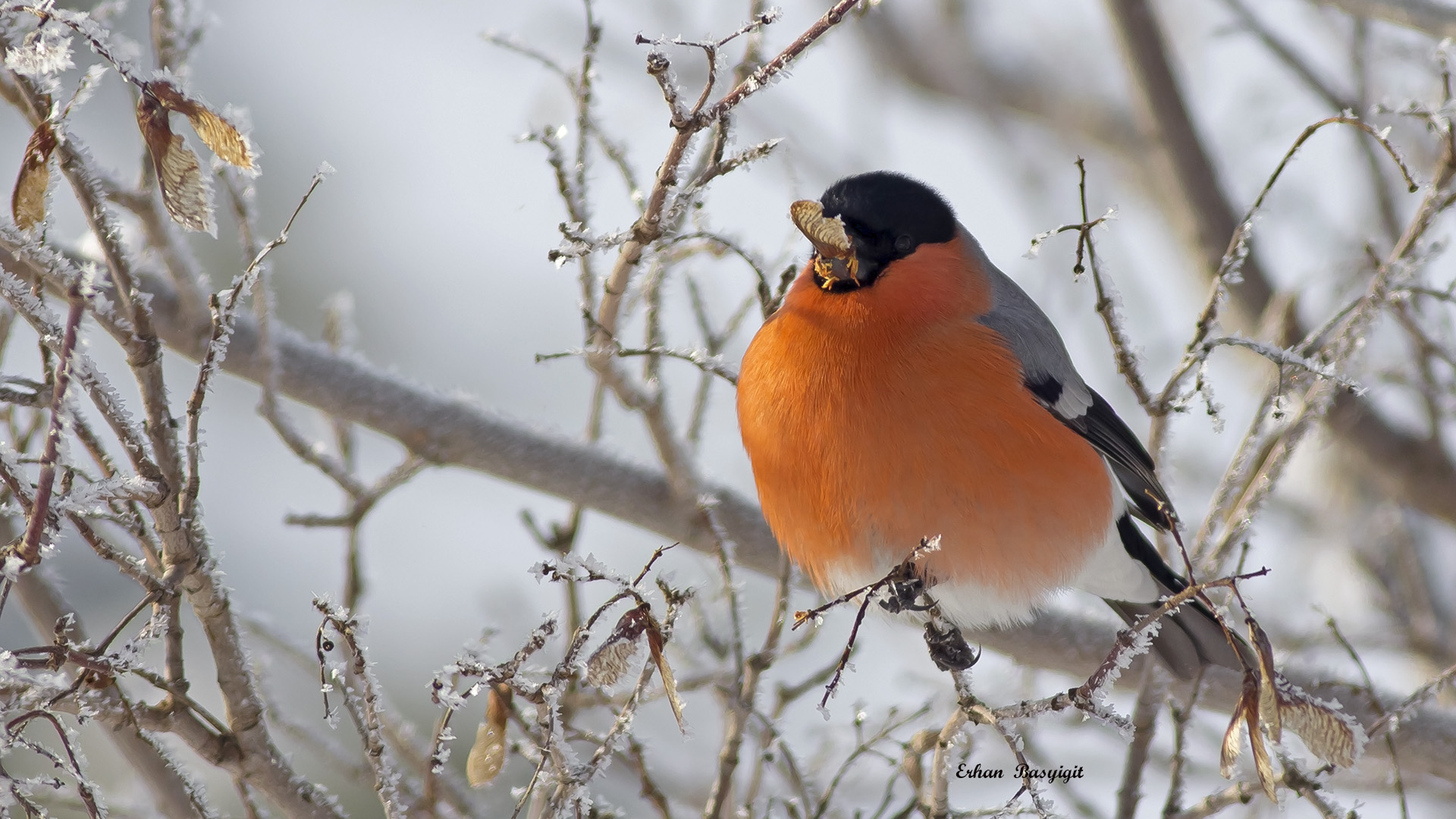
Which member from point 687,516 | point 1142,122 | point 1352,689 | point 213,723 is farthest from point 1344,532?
point 213,723

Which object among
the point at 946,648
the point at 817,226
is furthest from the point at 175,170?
the point at 946,648

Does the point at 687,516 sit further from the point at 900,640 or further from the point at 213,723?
the point at 900,640

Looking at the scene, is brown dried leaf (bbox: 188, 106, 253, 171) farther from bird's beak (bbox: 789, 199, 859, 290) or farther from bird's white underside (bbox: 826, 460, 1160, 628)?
bird's white underside (bbox: 826, 460, 1160, 628)

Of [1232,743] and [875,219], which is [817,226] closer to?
[875,219]

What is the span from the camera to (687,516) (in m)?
2.97

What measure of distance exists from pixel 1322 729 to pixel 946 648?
1.08 m

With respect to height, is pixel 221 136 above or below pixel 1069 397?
below

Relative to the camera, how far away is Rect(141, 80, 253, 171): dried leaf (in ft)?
4.72

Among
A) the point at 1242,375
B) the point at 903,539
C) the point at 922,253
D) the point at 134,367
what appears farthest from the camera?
the point at 1242,375

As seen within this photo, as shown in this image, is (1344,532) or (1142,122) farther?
(1344,532)

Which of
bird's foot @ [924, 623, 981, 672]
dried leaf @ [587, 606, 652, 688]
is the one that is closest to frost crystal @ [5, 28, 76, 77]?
dried leaf @ [587, 606, 652, 688]

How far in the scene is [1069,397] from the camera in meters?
2.83

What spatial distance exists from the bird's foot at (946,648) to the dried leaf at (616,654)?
1.03 metres

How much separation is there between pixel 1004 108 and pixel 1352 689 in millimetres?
6381
